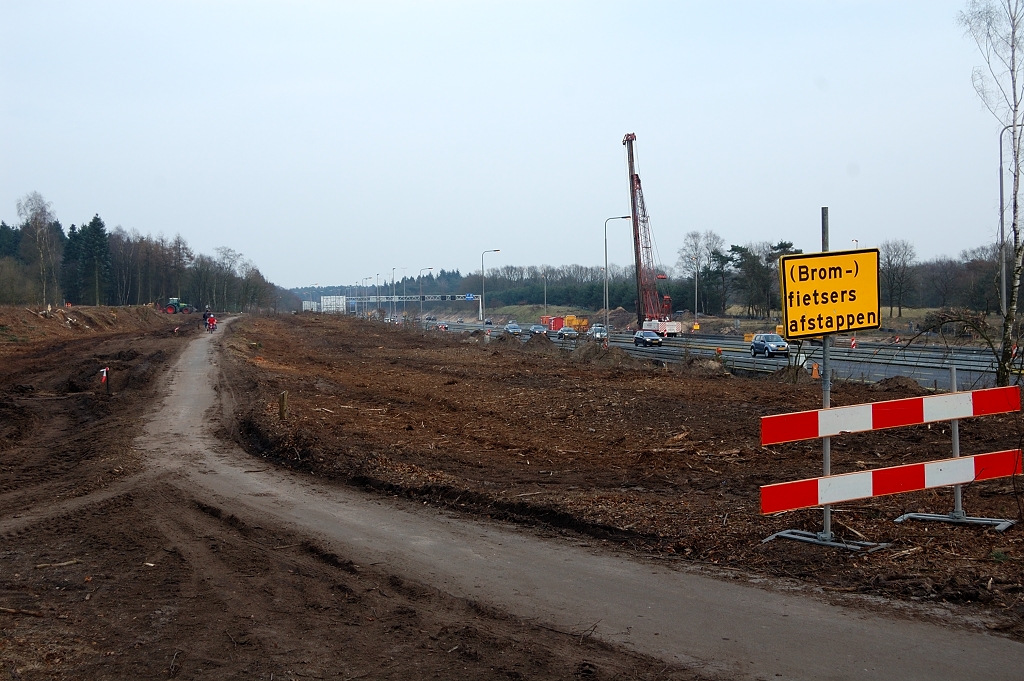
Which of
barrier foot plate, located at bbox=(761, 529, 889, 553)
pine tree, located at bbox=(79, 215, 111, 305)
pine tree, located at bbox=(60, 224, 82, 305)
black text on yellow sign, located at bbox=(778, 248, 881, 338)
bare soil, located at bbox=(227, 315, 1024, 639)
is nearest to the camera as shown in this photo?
bare soil, located at bbox=(227, 315, 1024, 639)

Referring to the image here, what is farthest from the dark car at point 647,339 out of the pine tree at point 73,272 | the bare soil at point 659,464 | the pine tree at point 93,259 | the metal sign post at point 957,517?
the pine tree at point 73,272

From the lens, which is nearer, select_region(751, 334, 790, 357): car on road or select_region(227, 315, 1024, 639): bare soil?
select_region(227, 315, 1024, 639): bare soil

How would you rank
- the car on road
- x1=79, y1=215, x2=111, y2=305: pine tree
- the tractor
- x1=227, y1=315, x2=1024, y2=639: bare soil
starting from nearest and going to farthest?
x1=227, y1=315, x2=1024, y2=639: bare soil → the car on road → x1=79, y1=215, x2=111, y2=305: pine tree → the tractor

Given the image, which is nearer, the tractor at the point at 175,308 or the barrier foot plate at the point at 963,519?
the barrier foot plate at the point at 963,519

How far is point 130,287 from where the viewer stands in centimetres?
11750

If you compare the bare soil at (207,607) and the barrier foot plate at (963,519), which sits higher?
the barrier foot plate at (963,519)

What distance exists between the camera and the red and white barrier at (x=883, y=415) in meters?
6.80

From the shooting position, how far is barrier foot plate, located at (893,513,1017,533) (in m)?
6.98

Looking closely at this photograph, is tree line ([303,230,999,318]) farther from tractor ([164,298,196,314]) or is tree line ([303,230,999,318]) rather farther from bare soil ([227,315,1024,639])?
tractor ([164,298,196,314])

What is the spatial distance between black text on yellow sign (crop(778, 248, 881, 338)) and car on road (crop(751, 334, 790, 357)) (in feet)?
125

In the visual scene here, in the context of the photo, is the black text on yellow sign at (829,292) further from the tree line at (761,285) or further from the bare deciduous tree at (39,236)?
the bare deciduous tree at (39,236)

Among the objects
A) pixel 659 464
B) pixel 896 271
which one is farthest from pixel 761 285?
pixel 659 464

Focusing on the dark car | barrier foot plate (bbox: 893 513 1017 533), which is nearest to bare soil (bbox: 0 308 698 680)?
barrier foot plate (bbox: 893 513 1017 533)

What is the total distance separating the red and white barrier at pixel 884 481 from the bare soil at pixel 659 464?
16.9 inches
